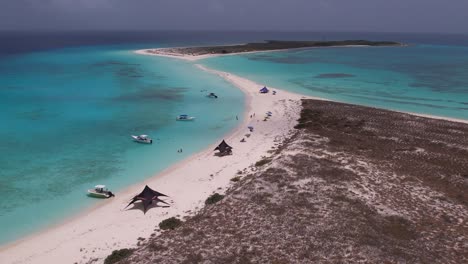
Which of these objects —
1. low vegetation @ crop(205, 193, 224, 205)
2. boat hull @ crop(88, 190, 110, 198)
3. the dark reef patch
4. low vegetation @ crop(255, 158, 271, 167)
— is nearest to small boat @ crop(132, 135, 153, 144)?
boat hull @ crop(88, 190, 110, 198)

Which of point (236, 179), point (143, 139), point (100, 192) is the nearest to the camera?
point (100, 192)

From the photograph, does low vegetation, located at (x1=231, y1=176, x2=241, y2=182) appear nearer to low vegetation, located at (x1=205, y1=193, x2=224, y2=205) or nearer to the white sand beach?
the white sand beach

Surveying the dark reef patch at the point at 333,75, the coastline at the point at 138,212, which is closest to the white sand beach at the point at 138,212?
the coastline at the point at 138,212

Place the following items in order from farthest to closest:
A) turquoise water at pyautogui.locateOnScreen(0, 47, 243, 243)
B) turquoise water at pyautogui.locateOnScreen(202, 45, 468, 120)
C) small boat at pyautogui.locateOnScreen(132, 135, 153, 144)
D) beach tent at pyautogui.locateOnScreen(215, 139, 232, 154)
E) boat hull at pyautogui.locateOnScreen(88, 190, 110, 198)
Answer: turquoise water at pyautogui.locateOnScreen(202, 45, 468, 120), small boat at pyautogui.locateOnScreen(132, 135, 153, 144), beach tent at pyautogui.locateOnScreen(215, 139, 232, 154), turquoise water at pyautogui.locateOnScreen(0, 47, 243, 243), boat hull at pyautogui.locateOnScreen(88, 190, 110, 198)

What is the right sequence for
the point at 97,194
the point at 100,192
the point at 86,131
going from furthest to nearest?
the point at 86,131 < the point at 100,192 < the point at 97,194

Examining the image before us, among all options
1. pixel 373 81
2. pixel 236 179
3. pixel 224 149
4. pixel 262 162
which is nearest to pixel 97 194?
pixel 236 179

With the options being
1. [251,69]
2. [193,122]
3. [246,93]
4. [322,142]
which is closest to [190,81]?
[246,93]

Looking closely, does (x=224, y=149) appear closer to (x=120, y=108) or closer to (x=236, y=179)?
(x=236, y=179)
